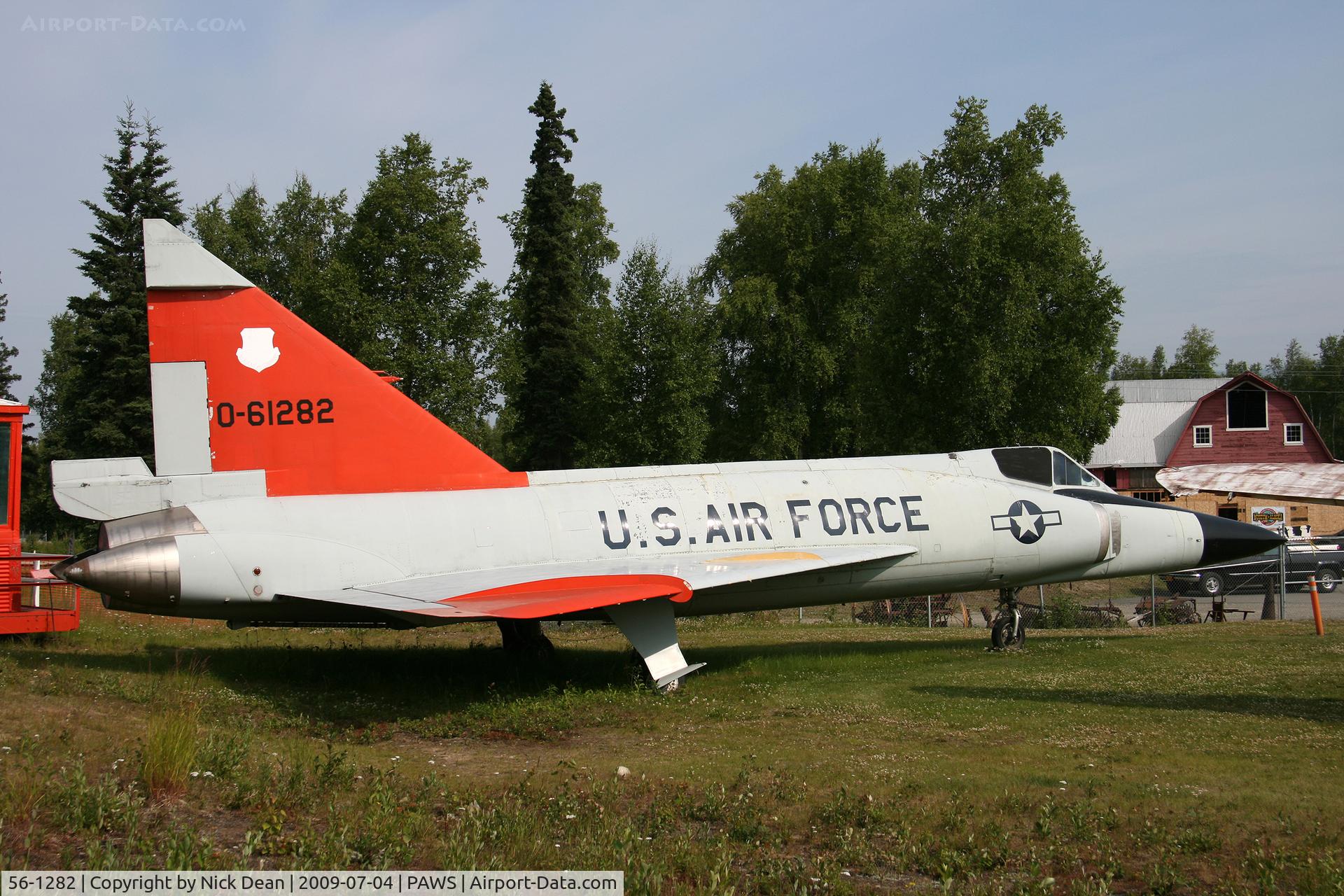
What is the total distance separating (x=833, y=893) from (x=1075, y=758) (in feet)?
12.9

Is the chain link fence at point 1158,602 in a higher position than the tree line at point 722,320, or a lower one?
lower

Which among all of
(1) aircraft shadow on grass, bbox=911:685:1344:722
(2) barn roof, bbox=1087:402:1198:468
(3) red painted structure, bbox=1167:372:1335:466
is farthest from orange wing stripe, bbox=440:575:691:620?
(3) red painted structure, bbox=1167:372:1335:466

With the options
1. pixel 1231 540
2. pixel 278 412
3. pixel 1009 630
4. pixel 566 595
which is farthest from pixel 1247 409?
pixel 278 412

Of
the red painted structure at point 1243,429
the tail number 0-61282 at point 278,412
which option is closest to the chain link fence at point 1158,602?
the tail number 0-61282 at point 278,412

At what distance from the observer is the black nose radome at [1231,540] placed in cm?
1465

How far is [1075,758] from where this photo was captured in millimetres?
8227

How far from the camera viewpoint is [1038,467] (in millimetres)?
14828

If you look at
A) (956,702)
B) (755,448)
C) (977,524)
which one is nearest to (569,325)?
(755,448)

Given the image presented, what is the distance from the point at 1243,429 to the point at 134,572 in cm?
5507

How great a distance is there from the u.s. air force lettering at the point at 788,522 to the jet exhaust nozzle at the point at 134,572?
4.79 meters

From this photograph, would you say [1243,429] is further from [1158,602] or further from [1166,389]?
[1158,602]

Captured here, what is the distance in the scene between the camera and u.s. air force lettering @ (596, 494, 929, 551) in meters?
12.4

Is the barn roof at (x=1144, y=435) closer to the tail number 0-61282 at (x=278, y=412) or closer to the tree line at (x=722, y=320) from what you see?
the tree line at (x=722, y=320)

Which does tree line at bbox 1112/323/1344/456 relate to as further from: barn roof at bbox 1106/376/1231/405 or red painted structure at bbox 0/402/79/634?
red painted structure at bbox 0/402/79/634
